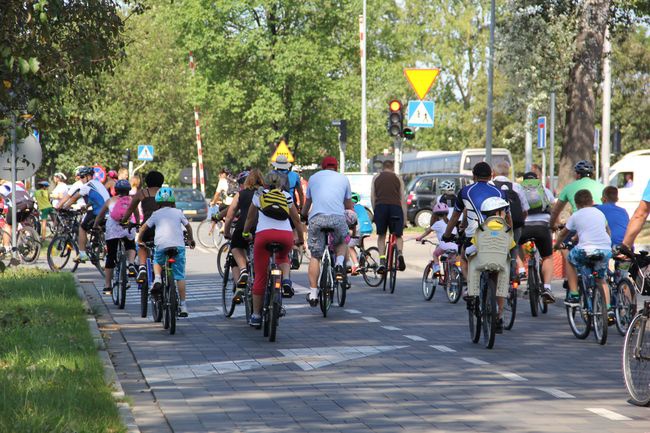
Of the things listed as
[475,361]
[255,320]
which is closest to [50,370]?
[475,361]

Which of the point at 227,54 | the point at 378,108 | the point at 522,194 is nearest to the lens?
the point at 522,194

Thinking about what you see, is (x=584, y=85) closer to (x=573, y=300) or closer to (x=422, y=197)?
(x=573, y=300)

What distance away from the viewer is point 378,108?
61125 mm

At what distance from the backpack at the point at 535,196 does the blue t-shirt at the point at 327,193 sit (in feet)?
7.28

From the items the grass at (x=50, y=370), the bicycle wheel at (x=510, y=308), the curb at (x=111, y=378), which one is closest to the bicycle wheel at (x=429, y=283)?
the bicycle wheel at (x=510, y=308)

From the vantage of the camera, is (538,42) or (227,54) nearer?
(538,42)

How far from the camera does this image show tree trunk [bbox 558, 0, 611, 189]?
83.3 ft

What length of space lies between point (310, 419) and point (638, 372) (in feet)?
7.38

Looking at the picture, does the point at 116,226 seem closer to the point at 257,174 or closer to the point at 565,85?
the point at 257,174

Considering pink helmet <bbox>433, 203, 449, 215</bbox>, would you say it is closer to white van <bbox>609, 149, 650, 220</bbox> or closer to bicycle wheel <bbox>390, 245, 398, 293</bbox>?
bicycle wheel <bbox>390, 245, 398, 293</bbox>

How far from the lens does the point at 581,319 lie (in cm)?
1368

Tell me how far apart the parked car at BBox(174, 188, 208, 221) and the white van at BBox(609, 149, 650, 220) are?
1715 cm

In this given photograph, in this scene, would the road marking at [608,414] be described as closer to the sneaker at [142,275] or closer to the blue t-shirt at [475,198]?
the blue t-shirt at [475,198]

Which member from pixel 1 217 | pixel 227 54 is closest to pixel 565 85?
pixel 1 217
